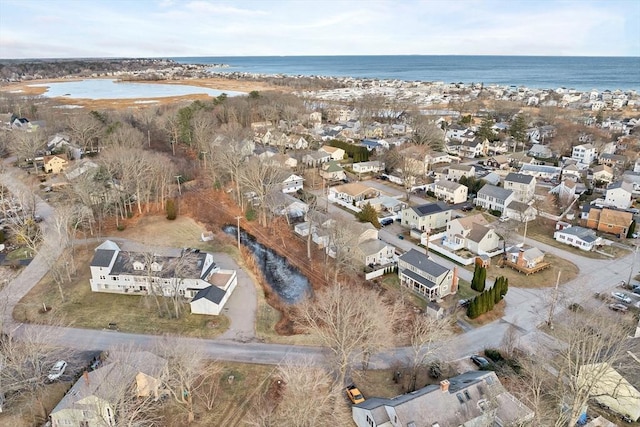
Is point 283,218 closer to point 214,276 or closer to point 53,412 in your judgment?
point 214,276

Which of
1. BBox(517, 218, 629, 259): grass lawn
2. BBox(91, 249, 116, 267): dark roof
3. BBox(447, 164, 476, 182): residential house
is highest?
BBox(447, 164, 476, 182): residential house

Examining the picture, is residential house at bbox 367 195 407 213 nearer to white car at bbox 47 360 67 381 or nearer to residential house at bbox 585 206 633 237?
residential house at bbox 585 206 633 237

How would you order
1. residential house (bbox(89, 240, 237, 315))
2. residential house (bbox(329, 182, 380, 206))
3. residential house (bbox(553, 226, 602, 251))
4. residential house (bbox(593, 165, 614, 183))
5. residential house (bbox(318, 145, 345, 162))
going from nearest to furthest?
1. residential house (bbox(89, 240, 237, 315))
2. residential house (bbox(553, 226, 602, 251))
3. residential house (bbox(329, 182, 380, 206))
4. residential house (bbox(593, 165, 614, 183))
5. residential house (bbox(318, 145, 345, 162))

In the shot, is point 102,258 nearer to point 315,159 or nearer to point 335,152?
point 315,159

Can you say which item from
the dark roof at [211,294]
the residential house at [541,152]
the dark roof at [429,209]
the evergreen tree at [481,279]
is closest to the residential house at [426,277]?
the evergreen tree at [481,279]

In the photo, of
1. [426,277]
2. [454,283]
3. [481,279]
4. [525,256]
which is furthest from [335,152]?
[481,279]

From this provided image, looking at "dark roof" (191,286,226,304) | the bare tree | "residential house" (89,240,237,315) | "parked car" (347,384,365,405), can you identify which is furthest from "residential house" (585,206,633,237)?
"dark roof" (191,286,226,304)

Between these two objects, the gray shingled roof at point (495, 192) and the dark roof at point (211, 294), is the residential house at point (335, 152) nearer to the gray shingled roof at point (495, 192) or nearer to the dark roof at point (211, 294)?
the gray shingled roof at point (495, 192)
